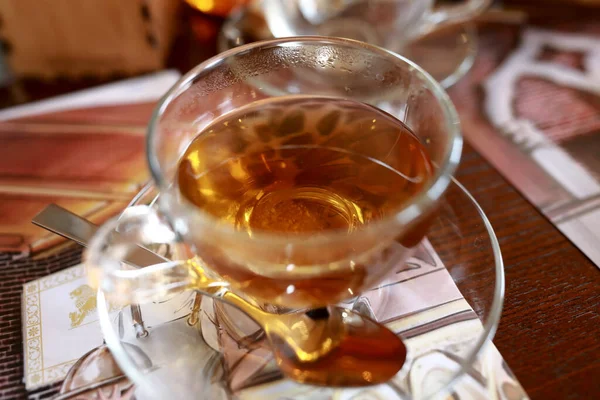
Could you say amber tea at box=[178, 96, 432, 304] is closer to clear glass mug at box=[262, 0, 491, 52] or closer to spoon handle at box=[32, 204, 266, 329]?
spoon handle at box=[32, 204, 266, 329]

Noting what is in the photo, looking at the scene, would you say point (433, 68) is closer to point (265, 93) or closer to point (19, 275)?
point (265, 93)

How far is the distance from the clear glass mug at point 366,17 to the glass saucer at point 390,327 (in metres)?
0.37

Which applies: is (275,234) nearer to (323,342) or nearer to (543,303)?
(323,342)

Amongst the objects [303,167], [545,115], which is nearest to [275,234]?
[303,167]

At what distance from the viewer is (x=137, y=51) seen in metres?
0.75

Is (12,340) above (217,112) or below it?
below

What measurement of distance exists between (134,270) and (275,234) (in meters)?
0.11

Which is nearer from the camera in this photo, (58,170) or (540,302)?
(540,302)

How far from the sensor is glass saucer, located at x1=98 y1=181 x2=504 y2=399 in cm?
41

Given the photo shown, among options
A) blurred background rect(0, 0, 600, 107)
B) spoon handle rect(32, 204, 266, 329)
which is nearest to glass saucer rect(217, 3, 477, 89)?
blurred background rect(0, 0, 600, 107)

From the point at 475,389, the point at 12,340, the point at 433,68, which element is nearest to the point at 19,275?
the point at 12,340

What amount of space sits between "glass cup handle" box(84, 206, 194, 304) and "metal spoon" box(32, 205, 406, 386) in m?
0.02

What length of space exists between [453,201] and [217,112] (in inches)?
9.4

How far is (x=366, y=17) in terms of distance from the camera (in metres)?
0.82
